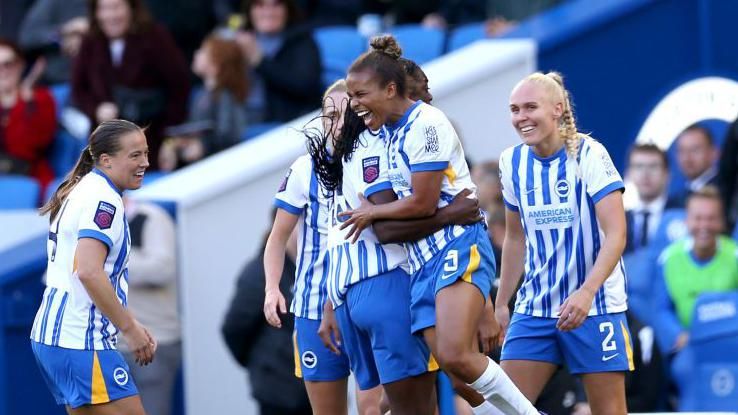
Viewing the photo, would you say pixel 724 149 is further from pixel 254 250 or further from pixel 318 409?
pixel 318 409

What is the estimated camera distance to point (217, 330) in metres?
9.89

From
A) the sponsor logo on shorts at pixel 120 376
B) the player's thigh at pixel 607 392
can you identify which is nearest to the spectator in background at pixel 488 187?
the player's thigh at pixel 607 392

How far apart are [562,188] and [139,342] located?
5.89 feet

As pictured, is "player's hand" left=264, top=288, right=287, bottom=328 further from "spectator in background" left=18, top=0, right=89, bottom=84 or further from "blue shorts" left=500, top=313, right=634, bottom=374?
"spectator in background" left=18, top=0, right=89, bottom=84

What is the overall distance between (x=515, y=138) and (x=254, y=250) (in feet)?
6.14

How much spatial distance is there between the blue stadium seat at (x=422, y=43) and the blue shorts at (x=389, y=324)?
5.72m

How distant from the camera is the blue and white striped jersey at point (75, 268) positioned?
6.32 metres

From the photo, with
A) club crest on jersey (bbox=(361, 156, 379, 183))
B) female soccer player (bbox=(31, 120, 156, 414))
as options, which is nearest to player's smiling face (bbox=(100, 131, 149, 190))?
female soccer player (bbox=(31, 120, 156, 414))

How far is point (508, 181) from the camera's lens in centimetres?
639

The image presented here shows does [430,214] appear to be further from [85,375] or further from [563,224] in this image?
[85,375]

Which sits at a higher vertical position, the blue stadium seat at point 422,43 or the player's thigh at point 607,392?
the blue stadium seat at point 422,43

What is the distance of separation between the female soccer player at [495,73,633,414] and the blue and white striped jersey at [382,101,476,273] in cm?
34

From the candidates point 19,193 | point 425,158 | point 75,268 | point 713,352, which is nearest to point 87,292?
point 75,268

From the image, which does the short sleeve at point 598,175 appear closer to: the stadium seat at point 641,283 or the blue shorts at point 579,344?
the blue shorts at point 579,344
